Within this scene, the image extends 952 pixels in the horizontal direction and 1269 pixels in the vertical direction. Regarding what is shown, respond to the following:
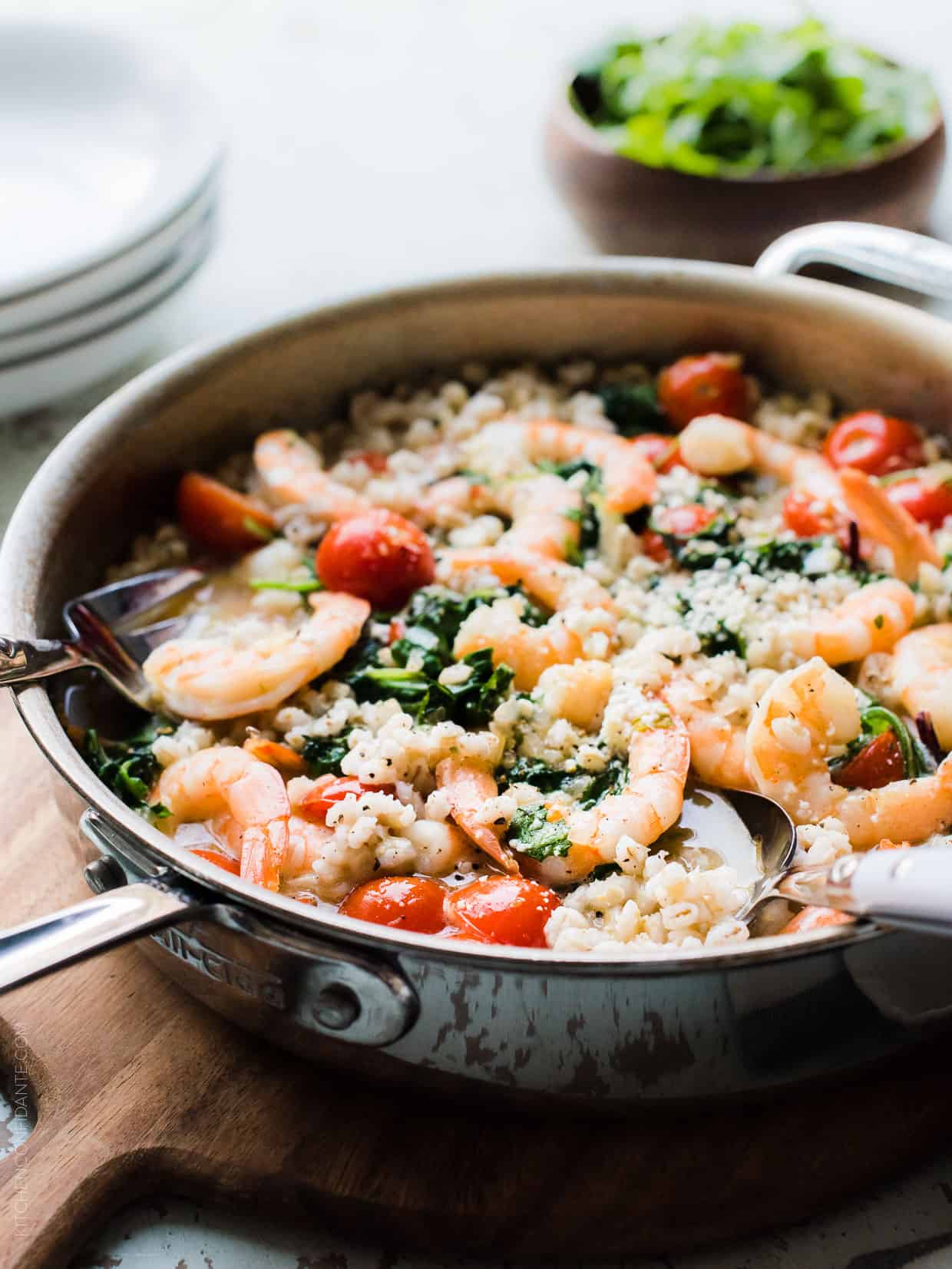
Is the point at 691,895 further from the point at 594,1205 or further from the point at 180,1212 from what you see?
the point at 180,1212

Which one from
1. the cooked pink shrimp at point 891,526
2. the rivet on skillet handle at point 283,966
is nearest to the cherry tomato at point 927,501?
the cooked pink shrimp at point 891,526

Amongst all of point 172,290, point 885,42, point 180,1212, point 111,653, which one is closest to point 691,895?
point 180,1212

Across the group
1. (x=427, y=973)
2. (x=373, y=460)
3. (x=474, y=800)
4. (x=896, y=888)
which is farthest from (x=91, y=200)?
(x=896, y=888)

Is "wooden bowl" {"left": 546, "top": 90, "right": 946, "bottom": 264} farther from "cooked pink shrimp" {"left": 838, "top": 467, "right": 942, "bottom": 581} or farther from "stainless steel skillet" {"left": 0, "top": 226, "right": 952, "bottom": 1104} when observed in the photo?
"cooked pink shrimp" {"left": 838, "top": 467, "right": 942, "bottom": 581}

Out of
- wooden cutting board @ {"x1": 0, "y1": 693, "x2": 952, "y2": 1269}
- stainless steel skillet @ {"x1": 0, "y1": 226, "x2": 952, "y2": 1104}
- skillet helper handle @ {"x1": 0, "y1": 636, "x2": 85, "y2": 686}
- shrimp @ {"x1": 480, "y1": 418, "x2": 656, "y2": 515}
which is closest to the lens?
stainless steel skillet @ {"x1": 0, "y1": 226, "x2": 952, "y2": 1104}

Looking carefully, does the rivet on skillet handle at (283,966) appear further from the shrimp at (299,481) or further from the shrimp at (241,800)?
the shrimp at (299,481)

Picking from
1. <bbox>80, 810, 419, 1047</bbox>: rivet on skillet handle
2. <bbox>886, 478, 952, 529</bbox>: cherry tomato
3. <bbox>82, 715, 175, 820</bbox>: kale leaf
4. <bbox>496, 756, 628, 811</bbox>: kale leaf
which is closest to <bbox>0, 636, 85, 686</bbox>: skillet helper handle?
<bbox>82, 715, 175, 820</bbox>: kale leaf
